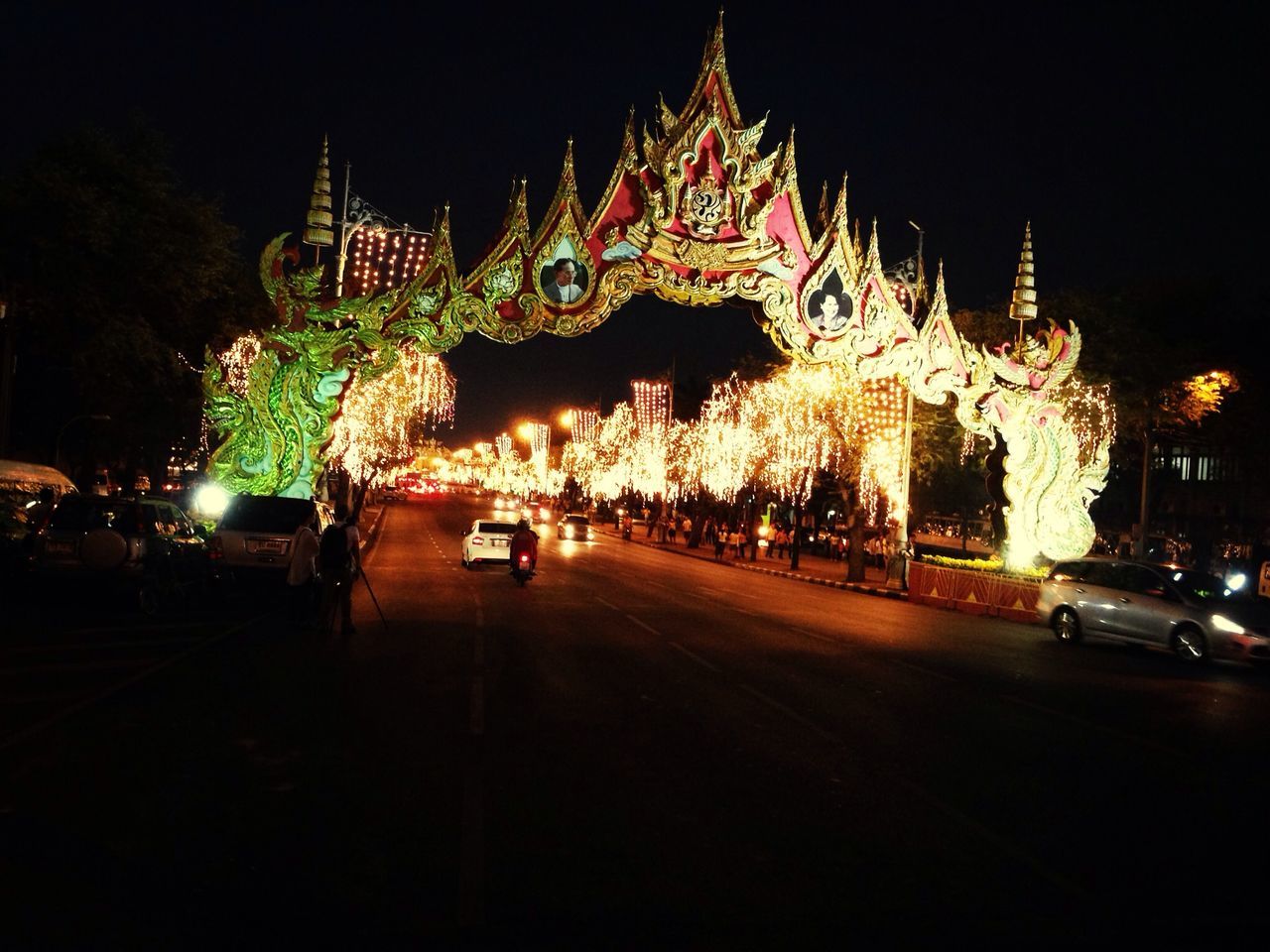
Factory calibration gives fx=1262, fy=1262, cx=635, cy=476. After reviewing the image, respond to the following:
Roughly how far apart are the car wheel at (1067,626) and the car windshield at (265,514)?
13.6 meters

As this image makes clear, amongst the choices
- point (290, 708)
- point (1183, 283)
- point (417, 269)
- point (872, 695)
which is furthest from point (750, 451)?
point (290, 708)

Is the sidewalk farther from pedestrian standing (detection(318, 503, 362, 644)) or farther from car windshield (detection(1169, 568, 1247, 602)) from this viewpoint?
pedestrian standing (detection(318, 503, 362, 644))

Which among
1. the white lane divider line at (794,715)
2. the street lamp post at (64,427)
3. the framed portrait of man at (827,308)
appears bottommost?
the white lane divider line at (794,715)

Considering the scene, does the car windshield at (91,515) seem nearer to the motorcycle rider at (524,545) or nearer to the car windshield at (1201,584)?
the motorcycle rider at (524,545)

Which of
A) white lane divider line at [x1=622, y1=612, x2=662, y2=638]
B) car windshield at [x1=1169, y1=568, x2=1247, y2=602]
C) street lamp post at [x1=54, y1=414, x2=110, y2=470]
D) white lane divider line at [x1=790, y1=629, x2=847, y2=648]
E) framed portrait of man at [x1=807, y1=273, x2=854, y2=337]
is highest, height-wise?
framed portrait of man at [x1=807, y1=273, x2=854, y2=337]

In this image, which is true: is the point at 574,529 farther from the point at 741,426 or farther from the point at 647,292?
the point at 647,292

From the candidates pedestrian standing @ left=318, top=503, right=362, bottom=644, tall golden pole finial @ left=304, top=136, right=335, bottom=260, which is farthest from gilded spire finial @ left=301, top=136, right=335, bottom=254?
pedestrian standing @ left=318, top=503, right=362, bottom=644

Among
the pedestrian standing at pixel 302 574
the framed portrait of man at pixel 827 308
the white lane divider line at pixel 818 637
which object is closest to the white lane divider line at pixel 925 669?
the white lane divider line at pixel 818 637

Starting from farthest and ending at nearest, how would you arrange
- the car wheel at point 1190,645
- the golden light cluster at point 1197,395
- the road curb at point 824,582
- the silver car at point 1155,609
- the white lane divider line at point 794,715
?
the golden light cluster at point 1197,395 < the road curb at point 824,582 < the car wheel at point 1190,645 < the silver car at point 1155,609 < the white lane divider line at point 794,715

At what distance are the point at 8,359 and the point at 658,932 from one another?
93.2 feet

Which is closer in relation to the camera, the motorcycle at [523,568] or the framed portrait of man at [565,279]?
the framed portrait of man at [565,279]

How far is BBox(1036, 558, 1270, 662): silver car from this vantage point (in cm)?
1973

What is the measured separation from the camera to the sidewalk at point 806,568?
128 feet

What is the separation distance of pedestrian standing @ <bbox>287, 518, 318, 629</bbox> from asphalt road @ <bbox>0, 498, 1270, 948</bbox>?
2131 mm
